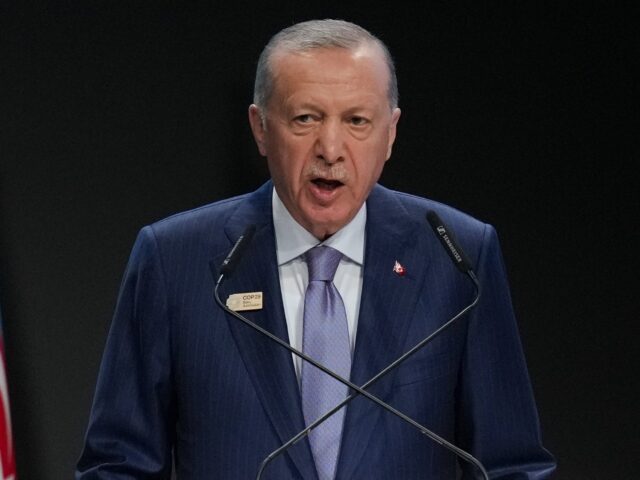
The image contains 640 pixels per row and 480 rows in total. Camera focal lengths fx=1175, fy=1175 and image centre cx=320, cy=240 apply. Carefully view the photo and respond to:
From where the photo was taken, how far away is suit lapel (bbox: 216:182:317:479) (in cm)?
196

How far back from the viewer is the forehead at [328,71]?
194cm

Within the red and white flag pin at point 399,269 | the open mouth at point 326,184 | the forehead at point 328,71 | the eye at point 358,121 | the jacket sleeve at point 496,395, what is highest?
the forehead at point 328,71

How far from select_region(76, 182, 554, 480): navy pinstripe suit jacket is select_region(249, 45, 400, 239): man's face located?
17 centimetres

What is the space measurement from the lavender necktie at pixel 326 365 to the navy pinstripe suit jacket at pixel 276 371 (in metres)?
0.03

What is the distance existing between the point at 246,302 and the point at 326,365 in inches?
6.9

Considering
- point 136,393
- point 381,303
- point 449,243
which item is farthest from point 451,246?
point 136,393

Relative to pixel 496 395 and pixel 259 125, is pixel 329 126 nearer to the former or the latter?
pixel 259 125

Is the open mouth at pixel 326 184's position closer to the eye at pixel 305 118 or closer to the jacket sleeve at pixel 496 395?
the eye at pixel 305 118

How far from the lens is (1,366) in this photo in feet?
9.29

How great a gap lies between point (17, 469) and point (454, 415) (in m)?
1.35

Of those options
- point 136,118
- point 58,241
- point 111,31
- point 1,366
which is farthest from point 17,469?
point 111,31

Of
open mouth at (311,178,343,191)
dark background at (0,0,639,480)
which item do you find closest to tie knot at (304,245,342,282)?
open mouth at (311,178,343,191)

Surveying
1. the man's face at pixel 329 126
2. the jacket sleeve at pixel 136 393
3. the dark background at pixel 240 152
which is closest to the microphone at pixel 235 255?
the man's face at pixel 329 126

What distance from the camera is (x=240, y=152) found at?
2799 millimetres
